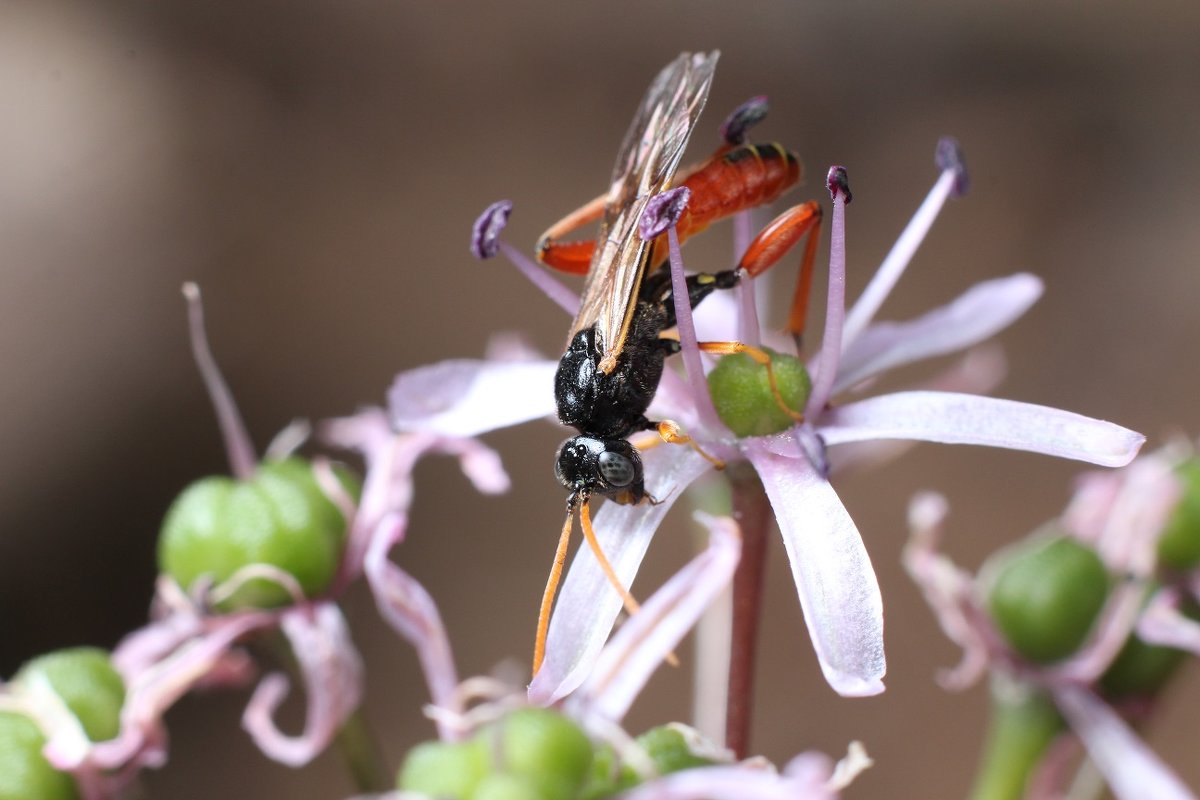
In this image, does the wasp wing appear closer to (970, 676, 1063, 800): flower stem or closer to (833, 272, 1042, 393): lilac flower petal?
(833, 272, 1042, 393): lilac flower petal

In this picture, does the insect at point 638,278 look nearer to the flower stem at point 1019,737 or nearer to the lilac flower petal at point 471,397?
the lilac flower petal at point 471,397

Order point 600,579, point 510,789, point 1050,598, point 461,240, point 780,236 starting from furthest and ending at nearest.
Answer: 1. point 461,240
2. point 1050,598
3. point 780,236
4. point 600,579
5. point 510,789

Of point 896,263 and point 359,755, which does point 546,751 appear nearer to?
point 359,755

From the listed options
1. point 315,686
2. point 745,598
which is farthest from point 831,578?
point 315,686

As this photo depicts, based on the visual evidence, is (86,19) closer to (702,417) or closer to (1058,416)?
(702,417)

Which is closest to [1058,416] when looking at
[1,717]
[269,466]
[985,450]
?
[269,466]

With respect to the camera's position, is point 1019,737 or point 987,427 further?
point 1019,737
